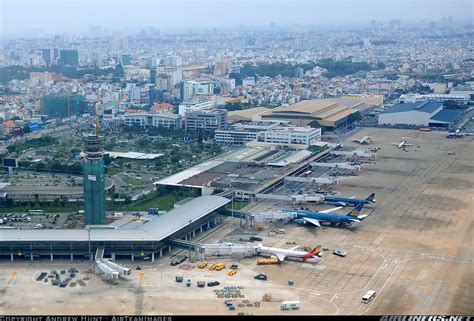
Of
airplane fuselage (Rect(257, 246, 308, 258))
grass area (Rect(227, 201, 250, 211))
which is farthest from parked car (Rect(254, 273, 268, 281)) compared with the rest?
grass area (Rect(227, 201, 250, 211))

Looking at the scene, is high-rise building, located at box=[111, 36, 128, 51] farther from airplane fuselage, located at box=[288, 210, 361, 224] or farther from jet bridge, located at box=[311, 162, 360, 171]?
airplane fuselage, located at box=[288, 210, 361, 224]

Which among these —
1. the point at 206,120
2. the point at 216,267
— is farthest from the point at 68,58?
the point at 216,267

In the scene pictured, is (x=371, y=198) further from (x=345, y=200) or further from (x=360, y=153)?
(x=360, y=153)

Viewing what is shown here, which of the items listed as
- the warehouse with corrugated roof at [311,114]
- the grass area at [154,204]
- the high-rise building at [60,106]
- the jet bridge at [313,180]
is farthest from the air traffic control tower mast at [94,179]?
the high-rise building at [60,106]

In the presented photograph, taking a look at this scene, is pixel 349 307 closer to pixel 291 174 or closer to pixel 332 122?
pixel 291 174

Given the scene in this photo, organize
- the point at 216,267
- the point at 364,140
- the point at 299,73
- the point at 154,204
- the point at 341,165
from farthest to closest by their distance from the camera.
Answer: the point at 299,73 < the point at 364,140 < the point at 341,165 < the point at 154,204 < the point at 216,267

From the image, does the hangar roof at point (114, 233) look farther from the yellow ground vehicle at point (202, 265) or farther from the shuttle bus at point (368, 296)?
the shuttle bus at point (368, 296)

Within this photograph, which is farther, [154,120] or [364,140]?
[154,120]
